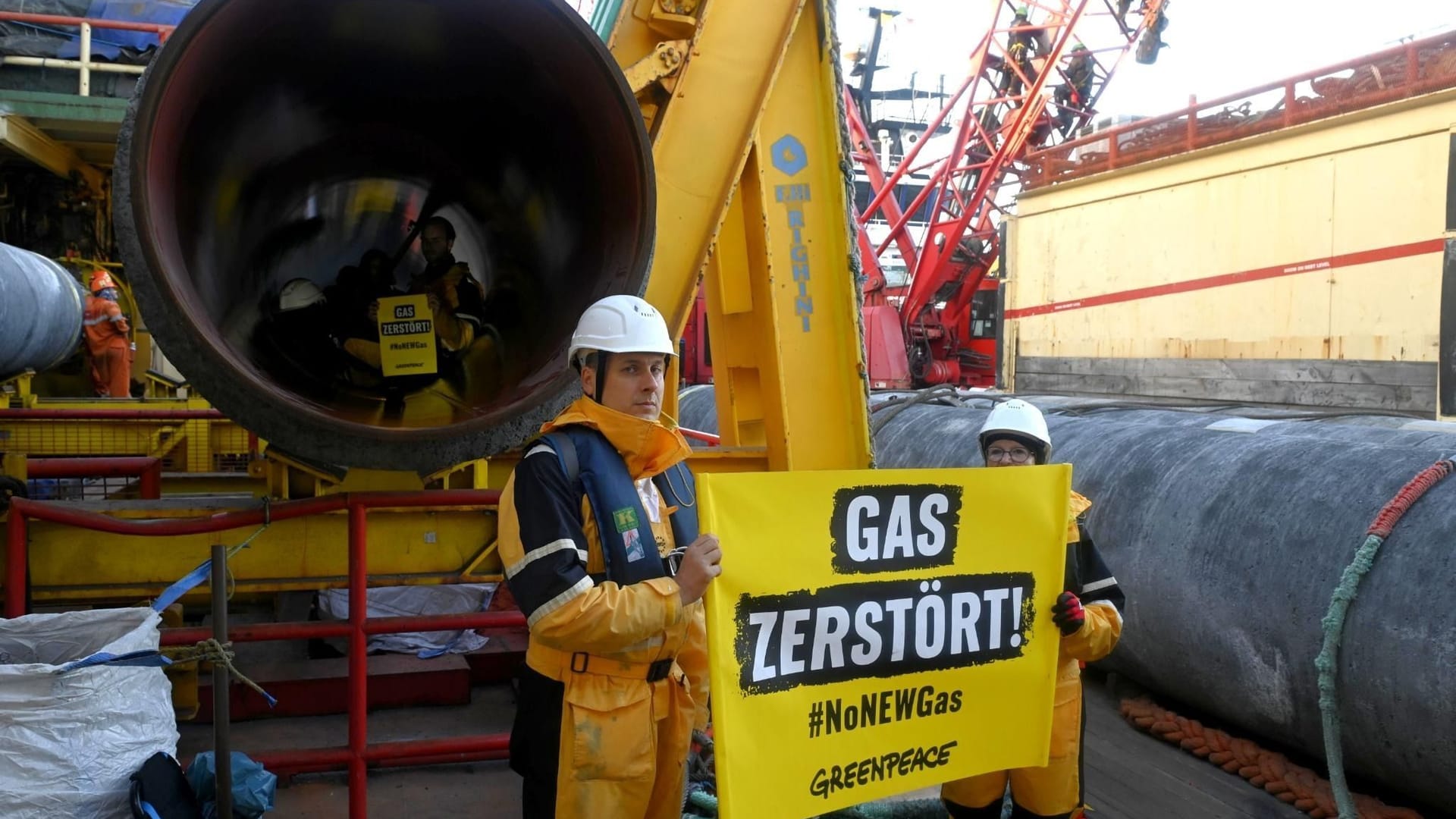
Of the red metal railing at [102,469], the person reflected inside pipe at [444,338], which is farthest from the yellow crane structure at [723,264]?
the red metal railing at [102,469]

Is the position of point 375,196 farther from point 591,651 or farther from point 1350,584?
point 1350,584

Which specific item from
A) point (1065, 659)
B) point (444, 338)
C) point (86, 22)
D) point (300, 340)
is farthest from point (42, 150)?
point (1065, 659)

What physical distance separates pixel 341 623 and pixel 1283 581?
3.57 metres

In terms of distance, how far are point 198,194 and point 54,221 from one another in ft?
33.0

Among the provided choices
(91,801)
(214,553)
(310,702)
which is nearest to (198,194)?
(214,553)

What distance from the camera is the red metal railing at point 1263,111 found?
8.61m

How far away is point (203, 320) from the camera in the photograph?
265 cm

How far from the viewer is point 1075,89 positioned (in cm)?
1752

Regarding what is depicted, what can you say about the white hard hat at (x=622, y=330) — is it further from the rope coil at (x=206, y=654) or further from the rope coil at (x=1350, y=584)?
the rope coil at (x=1350, y=584)

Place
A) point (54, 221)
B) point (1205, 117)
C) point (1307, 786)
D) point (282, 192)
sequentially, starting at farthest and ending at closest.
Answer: point (54, 221)
point (1205, 117)
point (282, 192)
point (1307, 786)

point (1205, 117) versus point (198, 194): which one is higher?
point (1205, 117)

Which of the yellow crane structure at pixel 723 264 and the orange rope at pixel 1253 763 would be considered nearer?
the yellow crane structure at pixel 723 264

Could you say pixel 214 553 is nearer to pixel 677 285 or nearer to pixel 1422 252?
pixel 677 285

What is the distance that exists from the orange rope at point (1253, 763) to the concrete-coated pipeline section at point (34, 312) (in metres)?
5.68
